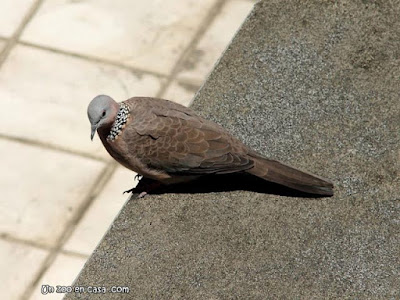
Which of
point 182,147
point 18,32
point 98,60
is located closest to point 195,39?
point 98,60

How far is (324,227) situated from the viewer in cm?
569

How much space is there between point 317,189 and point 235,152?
0.62 m

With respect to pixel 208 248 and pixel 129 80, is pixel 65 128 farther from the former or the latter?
pixel 208 248

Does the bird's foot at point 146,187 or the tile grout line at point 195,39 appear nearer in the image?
the bird's foot at point 146,187

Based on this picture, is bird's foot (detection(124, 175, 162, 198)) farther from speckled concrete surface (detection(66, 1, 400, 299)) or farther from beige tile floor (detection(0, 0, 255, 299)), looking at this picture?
beige tile floor (detection(0, 0, 255, 299))

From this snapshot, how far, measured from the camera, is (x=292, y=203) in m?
5.84

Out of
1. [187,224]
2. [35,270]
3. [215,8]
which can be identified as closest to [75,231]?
[35,270]

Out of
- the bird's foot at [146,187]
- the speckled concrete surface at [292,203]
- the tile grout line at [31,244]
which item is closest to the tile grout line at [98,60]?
the speckled concrete surface at [292,203]

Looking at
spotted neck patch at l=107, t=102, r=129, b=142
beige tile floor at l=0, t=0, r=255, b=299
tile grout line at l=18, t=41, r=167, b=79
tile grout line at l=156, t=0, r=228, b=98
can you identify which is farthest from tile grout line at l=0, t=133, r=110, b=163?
spotted neck patch at l=107, t=102, r=129, b=142

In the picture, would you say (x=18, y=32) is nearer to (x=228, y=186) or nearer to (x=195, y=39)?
(x=195, y=39)

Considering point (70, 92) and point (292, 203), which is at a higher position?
point (292, 203)

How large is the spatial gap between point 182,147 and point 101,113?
0.59 meters

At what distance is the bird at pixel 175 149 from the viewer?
5762 millimetres

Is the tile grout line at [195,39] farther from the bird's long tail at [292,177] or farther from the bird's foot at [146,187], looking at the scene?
the bird's long tail at [292,177]
